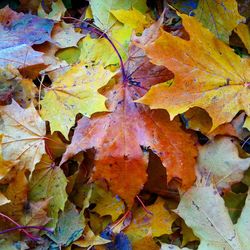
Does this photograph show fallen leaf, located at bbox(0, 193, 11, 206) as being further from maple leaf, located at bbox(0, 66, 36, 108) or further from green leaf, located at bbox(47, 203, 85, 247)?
maple leaf, located at bbox(0, 66, 36, 108)

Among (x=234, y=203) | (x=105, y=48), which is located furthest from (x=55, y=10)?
(x=234, y=203)

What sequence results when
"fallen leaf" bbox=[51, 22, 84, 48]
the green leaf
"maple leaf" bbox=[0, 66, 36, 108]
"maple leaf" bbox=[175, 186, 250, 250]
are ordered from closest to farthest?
"maple leaf" bbox=[175, 186, 250, 250] < the green leaf < "maple leaf" bbox=[0, 66, 36, 108] < "fallen leaf" bbox=[51, 22, 84, 48]

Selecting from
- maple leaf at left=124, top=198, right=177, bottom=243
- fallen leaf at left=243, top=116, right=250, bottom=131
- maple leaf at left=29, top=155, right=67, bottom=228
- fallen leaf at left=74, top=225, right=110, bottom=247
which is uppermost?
fallen leaf at left=243, top=116, right=250, bottom=131

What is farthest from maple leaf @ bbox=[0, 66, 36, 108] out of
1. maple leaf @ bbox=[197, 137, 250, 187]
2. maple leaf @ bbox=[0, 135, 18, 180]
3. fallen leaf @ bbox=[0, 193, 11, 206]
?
maple leaf @ bbox=[197, 137, 250, 187]

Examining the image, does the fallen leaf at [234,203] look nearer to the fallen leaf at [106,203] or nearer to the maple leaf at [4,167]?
the fallen leaf at [106,203]

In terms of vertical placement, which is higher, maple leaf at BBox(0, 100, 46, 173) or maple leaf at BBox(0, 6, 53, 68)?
maple leaf at BBox(0, 6, 53, 68)

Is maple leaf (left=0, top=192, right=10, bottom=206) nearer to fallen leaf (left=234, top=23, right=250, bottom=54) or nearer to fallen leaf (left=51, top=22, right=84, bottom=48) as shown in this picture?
fallen leaf (left=51, top=22, right=84, bottom=48)

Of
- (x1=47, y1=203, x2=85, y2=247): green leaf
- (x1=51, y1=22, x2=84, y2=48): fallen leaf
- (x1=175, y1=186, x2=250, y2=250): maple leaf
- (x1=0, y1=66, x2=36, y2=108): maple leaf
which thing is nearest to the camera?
(x1=175, y1=186, x2=250, y2=250): maple leaf

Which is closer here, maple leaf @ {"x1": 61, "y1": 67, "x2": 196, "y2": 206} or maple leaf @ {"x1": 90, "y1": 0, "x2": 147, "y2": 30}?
maple leaf @ {"x1": 61, "y1": 67, "x2": 196, "y2": 206}
